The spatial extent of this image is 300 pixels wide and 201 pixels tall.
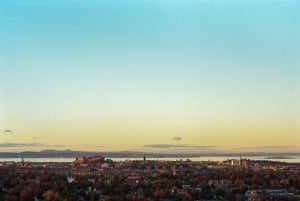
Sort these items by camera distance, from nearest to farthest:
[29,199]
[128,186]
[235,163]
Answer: [29,199], [128,186], [235,163]

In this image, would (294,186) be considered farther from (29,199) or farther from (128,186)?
(29,199)

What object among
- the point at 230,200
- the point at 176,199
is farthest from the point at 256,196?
the point at 176,199

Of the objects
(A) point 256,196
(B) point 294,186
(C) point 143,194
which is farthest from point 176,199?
(B) point 294,186

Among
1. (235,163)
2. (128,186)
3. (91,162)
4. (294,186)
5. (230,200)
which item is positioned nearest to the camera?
Result: (230,200)

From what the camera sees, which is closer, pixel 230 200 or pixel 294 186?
pixel 230 200

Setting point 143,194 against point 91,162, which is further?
point 91,162

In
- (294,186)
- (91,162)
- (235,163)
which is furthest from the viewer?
(235,163)

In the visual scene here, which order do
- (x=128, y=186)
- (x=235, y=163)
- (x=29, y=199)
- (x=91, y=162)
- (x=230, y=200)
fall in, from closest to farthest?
(x=29, y=199)
(x=230, y=200)
(x=128, y=186)
(x=91, y=162)
(x=235, y=163)

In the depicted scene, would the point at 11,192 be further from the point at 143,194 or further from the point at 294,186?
the point at 294,186
